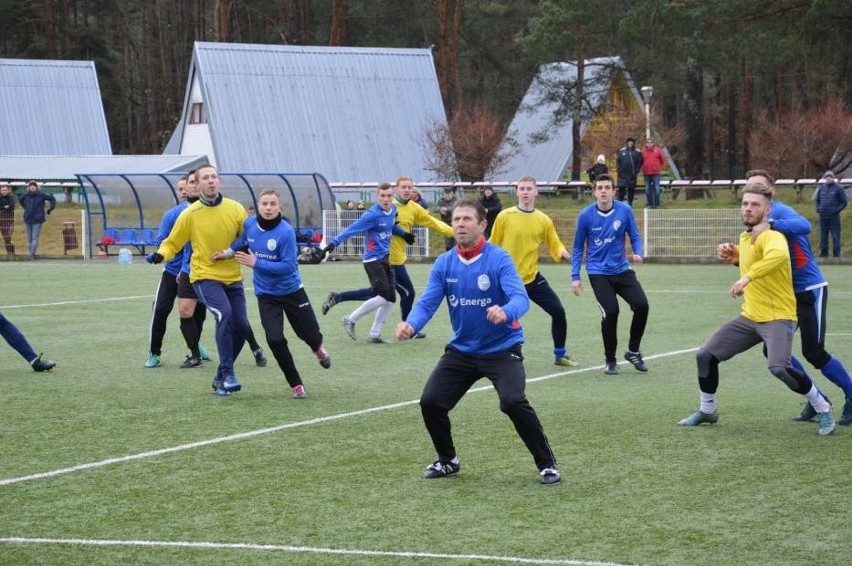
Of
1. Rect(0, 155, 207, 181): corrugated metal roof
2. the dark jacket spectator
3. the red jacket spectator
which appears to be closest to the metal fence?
the red jacket spectator

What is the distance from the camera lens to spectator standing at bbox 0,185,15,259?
116 feet

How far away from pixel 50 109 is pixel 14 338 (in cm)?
4444

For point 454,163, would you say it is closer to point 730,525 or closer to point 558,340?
point 558,340

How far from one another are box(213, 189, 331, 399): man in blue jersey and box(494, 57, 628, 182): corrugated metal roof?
1623 inches

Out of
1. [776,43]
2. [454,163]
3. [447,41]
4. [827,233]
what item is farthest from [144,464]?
[447,41]

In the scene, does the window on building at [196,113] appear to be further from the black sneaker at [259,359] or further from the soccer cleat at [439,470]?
the soccer cleat at [439,470]

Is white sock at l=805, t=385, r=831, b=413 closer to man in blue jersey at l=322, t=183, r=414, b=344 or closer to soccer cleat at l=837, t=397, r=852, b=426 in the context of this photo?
soccer cleat at l=837, t=397, r=852, b=426

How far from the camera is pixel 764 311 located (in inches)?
347

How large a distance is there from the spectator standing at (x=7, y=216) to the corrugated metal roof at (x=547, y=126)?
72.0 feet

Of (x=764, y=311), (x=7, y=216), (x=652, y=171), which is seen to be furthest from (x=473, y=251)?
(x=7, y=216)

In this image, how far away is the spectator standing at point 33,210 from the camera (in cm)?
3325

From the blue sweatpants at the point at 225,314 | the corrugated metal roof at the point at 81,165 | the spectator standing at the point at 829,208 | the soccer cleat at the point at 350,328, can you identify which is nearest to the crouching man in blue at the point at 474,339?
the blue sweatpants at the point at 225,314

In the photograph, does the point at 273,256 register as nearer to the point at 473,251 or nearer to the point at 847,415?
the point at 473,251

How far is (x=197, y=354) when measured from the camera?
13.0 meters
